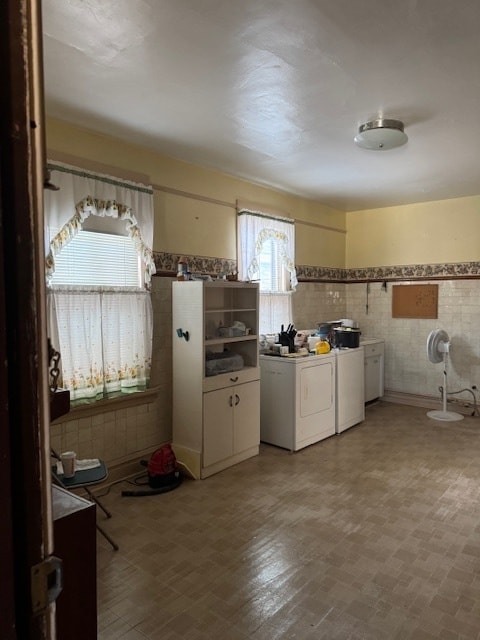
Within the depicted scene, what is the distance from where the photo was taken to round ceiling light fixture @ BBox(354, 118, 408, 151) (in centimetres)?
316

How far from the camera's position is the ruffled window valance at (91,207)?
3117mm

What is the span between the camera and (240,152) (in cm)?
390

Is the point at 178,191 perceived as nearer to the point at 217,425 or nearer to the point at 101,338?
the point at 101,338

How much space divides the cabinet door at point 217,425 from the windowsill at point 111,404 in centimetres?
53

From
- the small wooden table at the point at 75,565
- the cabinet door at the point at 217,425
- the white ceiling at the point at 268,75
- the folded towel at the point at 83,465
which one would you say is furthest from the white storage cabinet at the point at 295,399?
the small wooden table at the point at 75,565

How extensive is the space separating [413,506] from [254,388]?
163 cm

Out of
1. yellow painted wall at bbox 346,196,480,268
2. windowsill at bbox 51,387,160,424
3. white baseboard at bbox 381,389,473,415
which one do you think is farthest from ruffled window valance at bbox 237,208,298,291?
white baseboard at bbox 381,389,473,415

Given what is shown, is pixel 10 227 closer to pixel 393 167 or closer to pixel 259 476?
pixel 259 476

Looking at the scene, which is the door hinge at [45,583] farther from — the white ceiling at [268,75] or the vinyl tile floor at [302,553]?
the white ceiling at [268,75]

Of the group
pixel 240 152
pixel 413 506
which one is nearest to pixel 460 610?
pixel 413 506

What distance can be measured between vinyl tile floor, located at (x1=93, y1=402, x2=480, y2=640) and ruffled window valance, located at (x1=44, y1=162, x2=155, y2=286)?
74.0 inches

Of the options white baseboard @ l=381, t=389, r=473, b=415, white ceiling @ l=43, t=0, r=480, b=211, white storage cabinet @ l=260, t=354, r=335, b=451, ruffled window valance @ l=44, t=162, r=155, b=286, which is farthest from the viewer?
white baseboard @ l=381, t=389, r=473, b=415

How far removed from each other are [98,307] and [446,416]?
431 centimetres

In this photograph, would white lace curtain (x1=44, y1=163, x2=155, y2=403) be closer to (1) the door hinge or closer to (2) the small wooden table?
(2) the small wooden table
